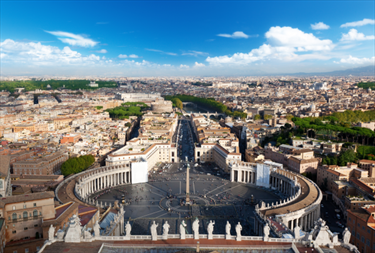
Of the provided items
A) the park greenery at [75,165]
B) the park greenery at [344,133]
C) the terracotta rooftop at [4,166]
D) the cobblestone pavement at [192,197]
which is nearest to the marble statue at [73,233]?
the terracotta rooftop at [4,166]

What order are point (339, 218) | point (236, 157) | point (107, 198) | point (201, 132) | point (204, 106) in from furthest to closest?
1. point (204, 106)
2. point (201, 132)
3. point (236, 157)
4. point (107, 198)
5. point (339, 218)

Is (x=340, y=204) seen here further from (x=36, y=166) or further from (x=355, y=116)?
(x=355, y=116)

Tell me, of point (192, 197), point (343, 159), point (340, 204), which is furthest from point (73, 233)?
point (343, 159)

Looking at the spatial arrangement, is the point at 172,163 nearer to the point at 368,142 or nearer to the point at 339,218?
the point at 339,218

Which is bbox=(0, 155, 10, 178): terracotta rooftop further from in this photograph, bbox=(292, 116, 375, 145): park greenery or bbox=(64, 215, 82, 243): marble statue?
bbox=(292, 116, 375, 145): park greenery

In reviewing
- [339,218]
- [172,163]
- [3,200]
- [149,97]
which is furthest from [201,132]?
[149,97]

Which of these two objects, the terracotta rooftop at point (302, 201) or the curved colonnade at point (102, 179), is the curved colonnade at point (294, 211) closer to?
the terracotta rooftop at point (302, 201)
